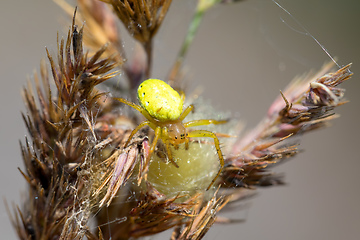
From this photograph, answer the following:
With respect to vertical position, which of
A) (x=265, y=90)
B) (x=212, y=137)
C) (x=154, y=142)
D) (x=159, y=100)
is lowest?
(x=265, y=90)

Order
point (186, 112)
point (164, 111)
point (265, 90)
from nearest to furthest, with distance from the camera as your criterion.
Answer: point (164, 111) < point (186, 112) < point (265, 90)

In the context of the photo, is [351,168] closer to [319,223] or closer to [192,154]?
[319,223]

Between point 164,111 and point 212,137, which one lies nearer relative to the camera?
point 212,137

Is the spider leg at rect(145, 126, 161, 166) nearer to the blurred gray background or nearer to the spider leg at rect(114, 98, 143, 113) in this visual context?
the spider leg at rect(114, 98, 143, 113)

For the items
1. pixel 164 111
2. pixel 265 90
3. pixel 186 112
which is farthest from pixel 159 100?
pixel 265 90

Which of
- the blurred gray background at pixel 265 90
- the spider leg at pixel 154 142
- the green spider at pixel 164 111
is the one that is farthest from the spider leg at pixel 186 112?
the blurred gray background at pixel 265 90

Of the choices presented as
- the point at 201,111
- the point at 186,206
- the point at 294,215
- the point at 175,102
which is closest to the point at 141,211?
the point at 186,206

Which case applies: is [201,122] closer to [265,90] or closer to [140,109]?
[140,109]

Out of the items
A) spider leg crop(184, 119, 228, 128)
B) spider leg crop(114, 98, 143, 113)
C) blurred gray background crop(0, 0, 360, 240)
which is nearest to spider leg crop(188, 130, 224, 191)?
spider leg crop(184, 119, 228, 128)

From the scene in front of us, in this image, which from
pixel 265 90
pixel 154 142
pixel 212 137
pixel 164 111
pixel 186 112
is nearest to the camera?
pixel 154 142
